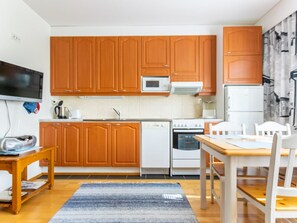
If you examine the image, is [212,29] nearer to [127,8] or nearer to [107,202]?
[127,8]

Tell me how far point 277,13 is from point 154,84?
2.06 metres

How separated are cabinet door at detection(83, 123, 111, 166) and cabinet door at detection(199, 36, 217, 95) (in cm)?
180

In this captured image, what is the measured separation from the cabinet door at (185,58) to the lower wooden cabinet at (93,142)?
3.79ft

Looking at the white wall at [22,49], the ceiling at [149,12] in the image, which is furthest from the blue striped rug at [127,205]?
the ceiling at [149,12]

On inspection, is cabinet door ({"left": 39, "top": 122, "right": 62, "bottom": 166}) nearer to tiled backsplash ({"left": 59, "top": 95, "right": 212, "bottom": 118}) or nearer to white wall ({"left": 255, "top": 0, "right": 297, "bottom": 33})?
tiled backsplash ({"left": 59, "top": 95, "right": 212, "bottom": 118})

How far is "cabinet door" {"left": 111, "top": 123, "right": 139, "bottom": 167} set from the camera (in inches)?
145

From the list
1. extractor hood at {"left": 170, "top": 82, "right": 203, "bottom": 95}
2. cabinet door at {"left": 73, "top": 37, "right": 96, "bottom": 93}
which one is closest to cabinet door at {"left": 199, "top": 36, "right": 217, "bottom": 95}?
extractor hood at {"left": 170, "top": 82, "right": 203, "bottom": 95}

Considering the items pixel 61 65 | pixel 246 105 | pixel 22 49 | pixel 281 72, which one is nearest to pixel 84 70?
pixel 61 65

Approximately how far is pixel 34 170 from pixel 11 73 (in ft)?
5.27

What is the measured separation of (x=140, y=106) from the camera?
427 centimetres

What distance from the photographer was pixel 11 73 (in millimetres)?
2641

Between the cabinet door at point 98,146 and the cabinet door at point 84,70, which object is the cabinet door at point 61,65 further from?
the cabinet door at point 98,146

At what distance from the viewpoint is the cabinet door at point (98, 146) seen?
370cm

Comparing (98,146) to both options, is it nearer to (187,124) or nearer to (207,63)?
(187,124)
